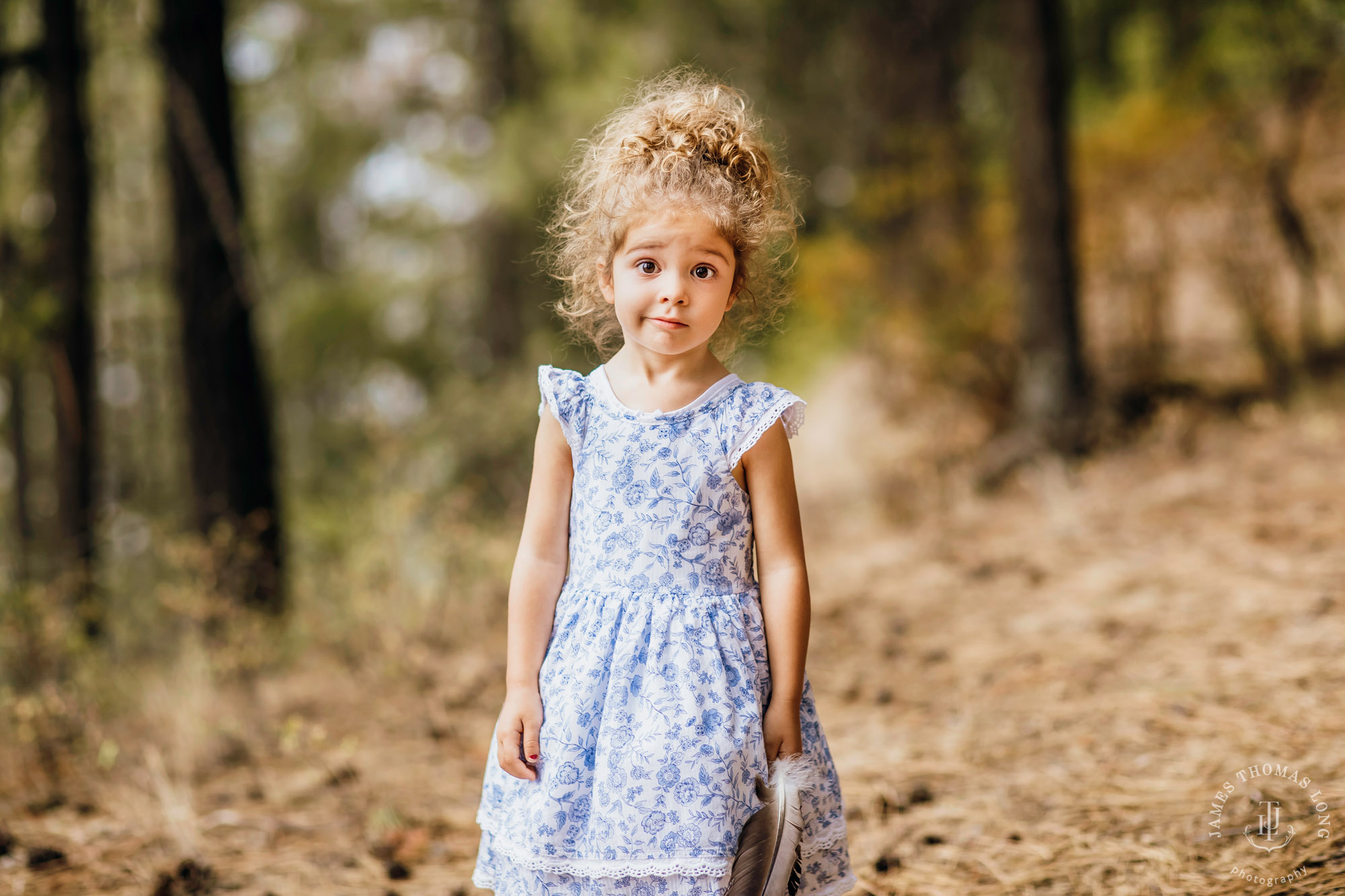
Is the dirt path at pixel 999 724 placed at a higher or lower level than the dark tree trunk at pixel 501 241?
lower

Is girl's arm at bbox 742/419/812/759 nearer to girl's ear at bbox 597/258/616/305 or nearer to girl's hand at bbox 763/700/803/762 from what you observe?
girl's hand at bbox 763/700/803/762

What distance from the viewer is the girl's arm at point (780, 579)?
5.49ft

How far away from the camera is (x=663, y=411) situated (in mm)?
1739

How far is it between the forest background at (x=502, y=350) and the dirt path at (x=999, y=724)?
0.03 m

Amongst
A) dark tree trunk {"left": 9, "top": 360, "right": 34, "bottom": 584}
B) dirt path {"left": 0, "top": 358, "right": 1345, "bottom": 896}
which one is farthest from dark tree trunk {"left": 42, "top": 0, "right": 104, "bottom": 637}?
dirt path {"left": 0, "top": 358, "right": 1345, "bottom": 896}

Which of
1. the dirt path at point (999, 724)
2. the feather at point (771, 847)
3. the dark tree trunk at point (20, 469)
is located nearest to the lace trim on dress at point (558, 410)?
the feather at point (771, 847)

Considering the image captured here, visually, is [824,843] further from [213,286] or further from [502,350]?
[502,350]

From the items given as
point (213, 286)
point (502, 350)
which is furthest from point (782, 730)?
point (502, 350)

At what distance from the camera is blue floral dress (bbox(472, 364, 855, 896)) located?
5.20 ft

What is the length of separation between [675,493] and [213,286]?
13.8 feet

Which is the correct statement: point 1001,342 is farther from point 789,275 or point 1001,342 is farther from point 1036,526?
point 789,275

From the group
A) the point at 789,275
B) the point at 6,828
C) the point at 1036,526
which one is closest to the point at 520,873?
the point at 789,275

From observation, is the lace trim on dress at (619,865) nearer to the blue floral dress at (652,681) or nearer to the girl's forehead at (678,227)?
the blue floral dress at (652,681)

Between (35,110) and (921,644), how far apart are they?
240 inches
